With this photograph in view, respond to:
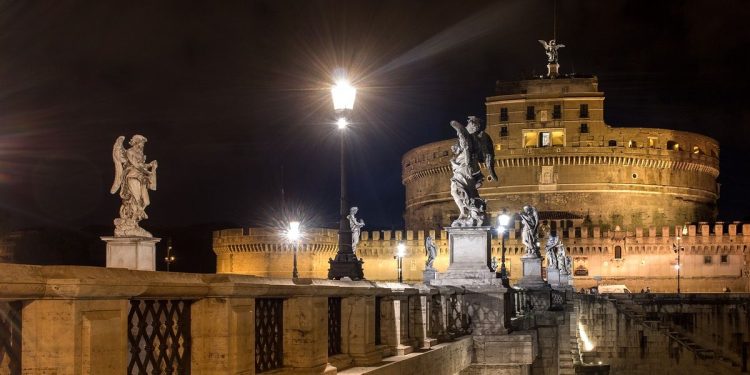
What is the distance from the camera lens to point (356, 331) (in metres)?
8.40

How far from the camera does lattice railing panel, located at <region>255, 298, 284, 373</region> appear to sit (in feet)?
21.4

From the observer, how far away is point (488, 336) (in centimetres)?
1345

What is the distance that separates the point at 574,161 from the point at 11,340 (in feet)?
264

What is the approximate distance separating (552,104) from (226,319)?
79.3 m

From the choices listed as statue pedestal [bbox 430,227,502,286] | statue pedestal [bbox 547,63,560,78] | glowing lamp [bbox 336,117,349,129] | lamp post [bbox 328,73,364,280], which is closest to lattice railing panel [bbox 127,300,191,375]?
lamp post [bbox 328,73,364,280]

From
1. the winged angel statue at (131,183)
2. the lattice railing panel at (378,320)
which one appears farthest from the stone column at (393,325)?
the winged angel statue at (131,183)

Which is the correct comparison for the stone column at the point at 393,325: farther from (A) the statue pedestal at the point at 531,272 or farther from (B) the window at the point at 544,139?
(B) the window at the point at 544,139

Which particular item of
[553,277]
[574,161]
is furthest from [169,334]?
[574,161]

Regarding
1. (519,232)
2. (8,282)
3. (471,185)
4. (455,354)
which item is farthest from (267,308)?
(519,232)

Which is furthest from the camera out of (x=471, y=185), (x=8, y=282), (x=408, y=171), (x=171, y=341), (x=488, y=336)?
(x=408, y=171)

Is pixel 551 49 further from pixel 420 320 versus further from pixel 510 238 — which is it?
pixel 420 320

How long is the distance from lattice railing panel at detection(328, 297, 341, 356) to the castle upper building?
73.6 m

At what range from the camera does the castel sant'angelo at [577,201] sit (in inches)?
2972

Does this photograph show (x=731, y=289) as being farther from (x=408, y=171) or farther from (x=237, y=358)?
(x=237, y=358)
